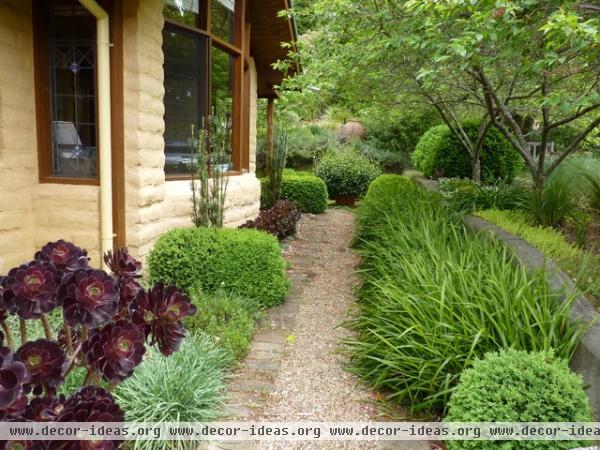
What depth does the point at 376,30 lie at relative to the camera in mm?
5785

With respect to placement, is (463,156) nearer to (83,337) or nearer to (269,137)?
(269,137)

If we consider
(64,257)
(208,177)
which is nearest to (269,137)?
(208,177)

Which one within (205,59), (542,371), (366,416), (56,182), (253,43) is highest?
(253,43)

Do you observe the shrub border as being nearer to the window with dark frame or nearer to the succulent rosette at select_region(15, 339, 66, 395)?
the succulent rosette at select_region(15, 339, 66, 395)

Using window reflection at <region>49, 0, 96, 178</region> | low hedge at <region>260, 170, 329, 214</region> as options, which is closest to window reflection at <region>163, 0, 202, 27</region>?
window reflection at <region>49, 0, 96, 178</region>

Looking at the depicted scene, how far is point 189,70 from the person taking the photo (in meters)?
5.76

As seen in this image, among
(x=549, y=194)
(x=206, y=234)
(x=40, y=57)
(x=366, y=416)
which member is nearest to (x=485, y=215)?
(x=549, y=194)

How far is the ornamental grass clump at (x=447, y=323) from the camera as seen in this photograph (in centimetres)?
293

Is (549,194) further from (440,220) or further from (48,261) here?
(48,261)

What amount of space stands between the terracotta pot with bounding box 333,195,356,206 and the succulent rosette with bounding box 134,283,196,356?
11.9 metres

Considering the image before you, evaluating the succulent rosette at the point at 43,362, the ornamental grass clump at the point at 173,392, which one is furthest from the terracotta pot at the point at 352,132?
the succulent rosette at the point at 43,362

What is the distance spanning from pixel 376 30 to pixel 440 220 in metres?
2.36

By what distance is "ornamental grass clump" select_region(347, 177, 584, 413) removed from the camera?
293 cm

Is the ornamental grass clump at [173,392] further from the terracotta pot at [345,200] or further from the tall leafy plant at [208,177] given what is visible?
the terracotta pot at [345,200]
